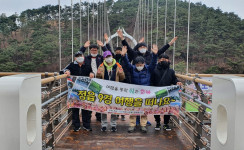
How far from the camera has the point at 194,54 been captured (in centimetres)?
2103

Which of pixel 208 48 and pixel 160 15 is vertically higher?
pixel 160 15

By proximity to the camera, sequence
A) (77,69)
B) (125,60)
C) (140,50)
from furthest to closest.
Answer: (140,50), (77,69), (125,60)

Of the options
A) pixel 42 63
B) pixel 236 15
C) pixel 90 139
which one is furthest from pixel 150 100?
pixel 236 15

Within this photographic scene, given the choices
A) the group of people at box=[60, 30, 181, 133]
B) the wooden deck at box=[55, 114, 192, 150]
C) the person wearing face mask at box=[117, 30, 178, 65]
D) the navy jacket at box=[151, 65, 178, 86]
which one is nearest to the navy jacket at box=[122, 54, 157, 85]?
the group of people at box=[60, 30, 181, 133]

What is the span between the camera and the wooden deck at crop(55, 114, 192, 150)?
2742 mm

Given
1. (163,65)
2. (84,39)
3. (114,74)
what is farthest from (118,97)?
(84,39)

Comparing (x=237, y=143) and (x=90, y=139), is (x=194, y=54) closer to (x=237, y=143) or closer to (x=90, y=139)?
(x=90, y=139)

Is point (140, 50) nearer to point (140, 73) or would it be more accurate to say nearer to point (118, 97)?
point (140, 73)

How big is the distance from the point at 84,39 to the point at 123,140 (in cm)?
1888

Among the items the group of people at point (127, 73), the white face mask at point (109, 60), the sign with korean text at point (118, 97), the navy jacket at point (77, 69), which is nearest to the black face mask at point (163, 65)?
the group of people at point (127, 73)

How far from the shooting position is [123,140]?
2965 millimetres

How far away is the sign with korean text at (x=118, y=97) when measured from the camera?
3111mm

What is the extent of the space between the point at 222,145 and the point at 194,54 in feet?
67.0

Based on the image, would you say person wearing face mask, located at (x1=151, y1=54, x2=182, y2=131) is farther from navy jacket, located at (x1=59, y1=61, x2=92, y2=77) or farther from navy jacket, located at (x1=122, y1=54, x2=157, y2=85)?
navy jacket, located at (x1=59, y1=61, x2=92, y2=77)
